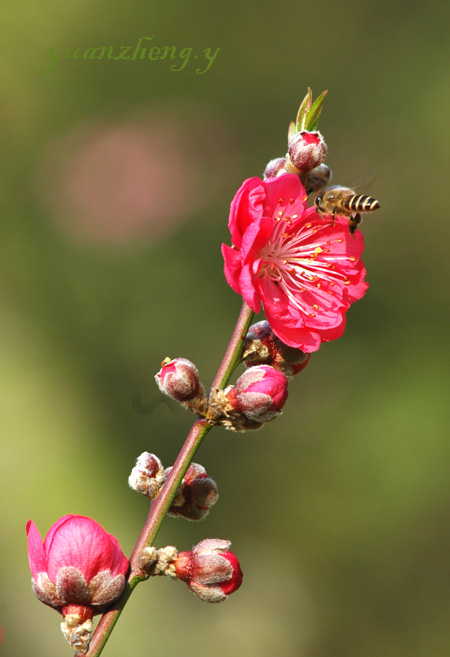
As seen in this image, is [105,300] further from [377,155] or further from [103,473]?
[377,155]

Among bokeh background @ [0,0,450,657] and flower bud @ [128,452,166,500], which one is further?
bokeh background @ [0,0,450,657]

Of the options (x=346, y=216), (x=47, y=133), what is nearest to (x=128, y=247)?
(x=47, y=133)

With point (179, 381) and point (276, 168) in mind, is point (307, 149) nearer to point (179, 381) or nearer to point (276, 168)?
point (276, 168)

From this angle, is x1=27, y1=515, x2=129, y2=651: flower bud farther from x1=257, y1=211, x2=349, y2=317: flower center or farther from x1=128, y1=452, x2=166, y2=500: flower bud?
x1=257, y1=211, x2=349, y2=317: flower center

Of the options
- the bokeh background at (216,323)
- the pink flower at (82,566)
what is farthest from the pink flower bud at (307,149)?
the bokeh background at (216,323)

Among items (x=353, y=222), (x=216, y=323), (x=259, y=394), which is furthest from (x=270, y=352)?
(x=216, y=323)

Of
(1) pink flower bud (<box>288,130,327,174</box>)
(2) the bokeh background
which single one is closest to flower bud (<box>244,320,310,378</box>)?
(1) pink flower bud (<box>288,130,327,174</box>)
